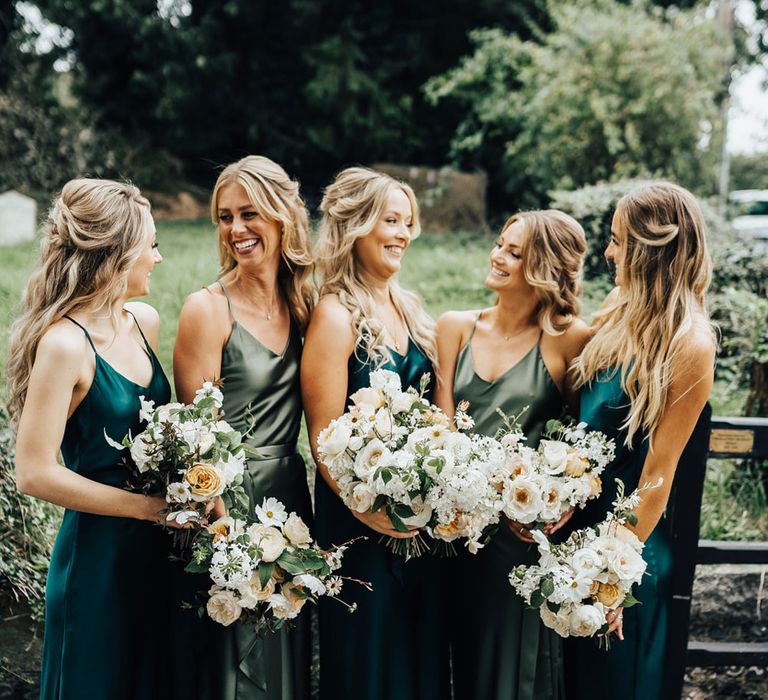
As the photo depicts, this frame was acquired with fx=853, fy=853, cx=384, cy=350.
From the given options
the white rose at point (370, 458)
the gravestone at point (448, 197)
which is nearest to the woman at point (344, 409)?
the white rose at point (370, 458)

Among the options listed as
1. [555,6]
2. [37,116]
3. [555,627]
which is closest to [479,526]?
[555,627]

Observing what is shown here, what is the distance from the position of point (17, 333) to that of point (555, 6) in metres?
12.9

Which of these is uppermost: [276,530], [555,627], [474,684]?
[276,530]

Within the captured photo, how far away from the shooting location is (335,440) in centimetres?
297


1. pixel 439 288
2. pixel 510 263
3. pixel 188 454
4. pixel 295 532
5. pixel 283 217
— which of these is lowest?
pixel 295 532

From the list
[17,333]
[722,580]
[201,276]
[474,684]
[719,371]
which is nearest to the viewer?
[17,333]

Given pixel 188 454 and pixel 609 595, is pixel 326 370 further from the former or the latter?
pixel 609 595

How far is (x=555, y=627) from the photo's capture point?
3129 millimetres

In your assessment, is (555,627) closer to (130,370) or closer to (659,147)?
(130,370)

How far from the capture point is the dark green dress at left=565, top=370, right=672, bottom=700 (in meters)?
3.39

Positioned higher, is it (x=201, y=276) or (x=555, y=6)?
(x=555, y=6)

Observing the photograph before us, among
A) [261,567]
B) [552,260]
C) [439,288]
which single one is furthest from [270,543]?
[439,288]

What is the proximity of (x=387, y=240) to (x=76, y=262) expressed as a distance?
1276mm

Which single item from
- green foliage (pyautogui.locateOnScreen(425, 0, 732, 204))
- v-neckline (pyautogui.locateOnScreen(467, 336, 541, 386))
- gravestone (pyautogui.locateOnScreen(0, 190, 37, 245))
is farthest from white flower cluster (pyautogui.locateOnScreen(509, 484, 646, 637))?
gravestone (pyautogui.locateOnScreen(0, 190, 37, 245))
